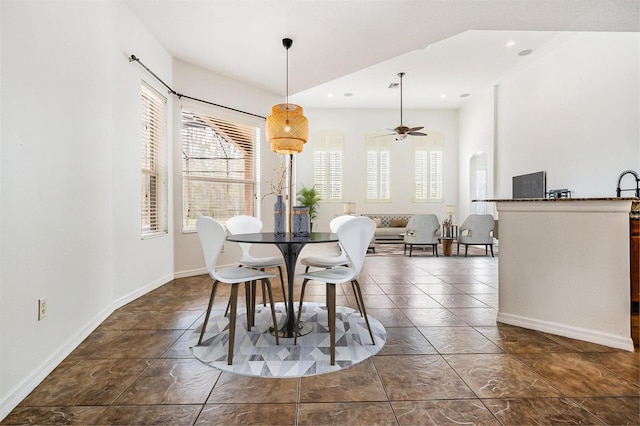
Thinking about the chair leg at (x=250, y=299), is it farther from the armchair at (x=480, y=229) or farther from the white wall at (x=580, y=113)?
the armchair at (x=480, y=229)

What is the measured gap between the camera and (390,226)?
8625mm

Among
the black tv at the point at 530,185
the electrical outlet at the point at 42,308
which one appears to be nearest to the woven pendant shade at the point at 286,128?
the electrical outlet at the point at 42,308

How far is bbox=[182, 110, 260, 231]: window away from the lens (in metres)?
4.25

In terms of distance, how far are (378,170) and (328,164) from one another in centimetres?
151

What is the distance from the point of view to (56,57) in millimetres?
1938

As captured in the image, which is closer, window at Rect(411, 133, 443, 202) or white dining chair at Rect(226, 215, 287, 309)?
white dining chair at Rect(226, 215, 287, 309)

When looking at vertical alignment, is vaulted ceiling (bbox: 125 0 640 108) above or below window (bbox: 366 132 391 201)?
above

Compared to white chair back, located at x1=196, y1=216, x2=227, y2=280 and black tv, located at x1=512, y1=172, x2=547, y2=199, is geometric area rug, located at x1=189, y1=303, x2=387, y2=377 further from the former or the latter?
black tv, located at x1=512, y1=172, x2=547, y2=199

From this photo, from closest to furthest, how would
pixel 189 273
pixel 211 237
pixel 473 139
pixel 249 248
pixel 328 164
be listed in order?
pixel 211 237 < pixel 249 248 < pixel 189 273 < pixel 473 139 < pixel 328 164

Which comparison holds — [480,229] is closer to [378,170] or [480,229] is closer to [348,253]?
[378,170]

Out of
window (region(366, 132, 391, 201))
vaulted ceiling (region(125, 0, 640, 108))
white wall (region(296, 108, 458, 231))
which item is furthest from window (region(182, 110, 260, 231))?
window (region(366, 132, 391, 201))

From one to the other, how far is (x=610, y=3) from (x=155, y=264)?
5.14 metres

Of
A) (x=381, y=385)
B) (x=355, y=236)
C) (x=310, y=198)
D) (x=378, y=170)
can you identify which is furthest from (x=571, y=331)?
(x=378, y=170)

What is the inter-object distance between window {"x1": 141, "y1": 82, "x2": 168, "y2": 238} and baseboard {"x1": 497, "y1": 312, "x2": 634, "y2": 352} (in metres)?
3.70
